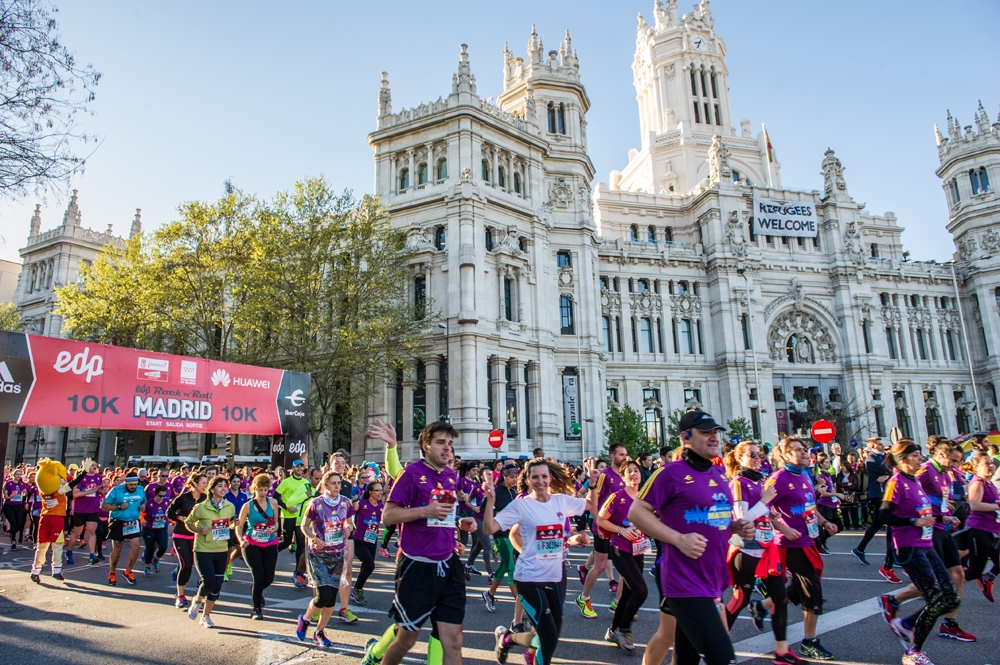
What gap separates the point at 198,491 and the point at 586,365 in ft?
97.3

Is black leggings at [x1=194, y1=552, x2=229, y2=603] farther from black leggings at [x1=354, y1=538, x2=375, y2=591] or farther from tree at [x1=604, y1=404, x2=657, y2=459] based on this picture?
tree at [x1=604, y1=404, x2=657, y2=459]

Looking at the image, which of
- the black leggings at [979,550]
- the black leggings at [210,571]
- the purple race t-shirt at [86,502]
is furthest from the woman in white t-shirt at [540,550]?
the purple race t-shirt at [86,502]

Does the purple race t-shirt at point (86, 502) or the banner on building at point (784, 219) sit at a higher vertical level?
the banner on building at point (784, 219)

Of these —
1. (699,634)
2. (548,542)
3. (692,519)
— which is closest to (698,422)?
(692,519)

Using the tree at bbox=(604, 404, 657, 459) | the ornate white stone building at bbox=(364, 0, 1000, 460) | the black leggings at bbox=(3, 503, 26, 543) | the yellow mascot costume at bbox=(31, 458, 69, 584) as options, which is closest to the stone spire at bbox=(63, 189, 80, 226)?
the ornate white stone building at bbox=(364, 0, 1000, 460)

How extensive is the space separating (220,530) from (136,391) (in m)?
8.28

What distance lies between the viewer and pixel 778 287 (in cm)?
4891

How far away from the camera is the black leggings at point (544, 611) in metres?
5.68

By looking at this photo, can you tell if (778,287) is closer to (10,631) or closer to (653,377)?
(653,377)

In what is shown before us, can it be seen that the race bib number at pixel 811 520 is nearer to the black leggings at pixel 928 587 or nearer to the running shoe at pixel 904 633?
the black leggings at pixel 928 587

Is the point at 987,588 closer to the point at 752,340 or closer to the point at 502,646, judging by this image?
the point at 502,646

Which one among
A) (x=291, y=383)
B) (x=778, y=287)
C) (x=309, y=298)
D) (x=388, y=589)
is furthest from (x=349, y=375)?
(x=778, y=287)

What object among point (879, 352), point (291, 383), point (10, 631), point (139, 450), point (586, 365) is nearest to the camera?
point (10, 631)

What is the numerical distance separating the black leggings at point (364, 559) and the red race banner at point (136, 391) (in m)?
8.35
